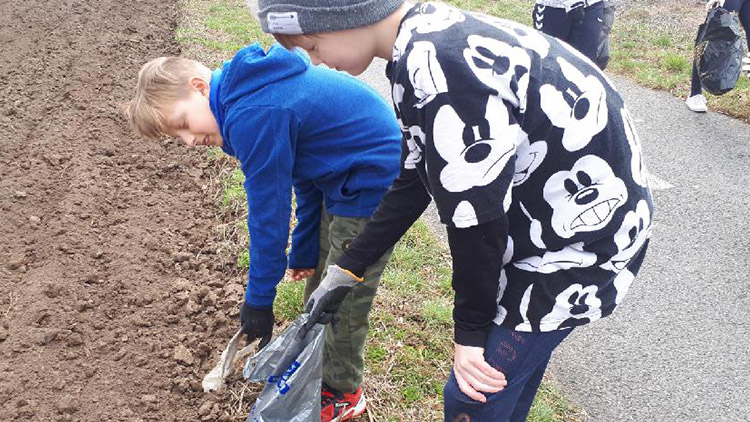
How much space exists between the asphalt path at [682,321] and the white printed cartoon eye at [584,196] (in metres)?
1.64

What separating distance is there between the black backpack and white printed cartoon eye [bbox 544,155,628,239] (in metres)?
4.42

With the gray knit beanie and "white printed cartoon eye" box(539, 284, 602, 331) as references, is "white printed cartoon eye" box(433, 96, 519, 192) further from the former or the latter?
"white printed cartoon eye" box(539, 284, 602, 331)

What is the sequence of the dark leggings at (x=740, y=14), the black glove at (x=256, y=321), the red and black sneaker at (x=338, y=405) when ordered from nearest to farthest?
the black glove at (x=256, y=321) < the red and black sneaker at (x=338, y=405) < the dark leggings at (x=740, y=14)

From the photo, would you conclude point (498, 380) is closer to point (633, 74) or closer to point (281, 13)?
point (281, 13)

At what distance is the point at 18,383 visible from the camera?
2779mm

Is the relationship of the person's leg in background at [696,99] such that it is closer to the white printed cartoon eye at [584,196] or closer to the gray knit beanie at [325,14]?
the white printed cartoon eye at [584,196]

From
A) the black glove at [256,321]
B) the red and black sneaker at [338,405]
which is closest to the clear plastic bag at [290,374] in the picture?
the black glove at [256,321]

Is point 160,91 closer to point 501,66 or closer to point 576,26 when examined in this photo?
point 501,66

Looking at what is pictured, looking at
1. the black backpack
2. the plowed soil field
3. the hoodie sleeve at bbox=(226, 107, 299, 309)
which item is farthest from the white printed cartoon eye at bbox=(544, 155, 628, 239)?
the black backpack

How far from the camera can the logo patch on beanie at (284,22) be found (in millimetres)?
1440

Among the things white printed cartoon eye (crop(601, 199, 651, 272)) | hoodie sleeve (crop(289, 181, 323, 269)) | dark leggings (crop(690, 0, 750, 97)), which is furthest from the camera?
dark leggings (crop(690, 0, 750, 97))

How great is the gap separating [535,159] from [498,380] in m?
0.53

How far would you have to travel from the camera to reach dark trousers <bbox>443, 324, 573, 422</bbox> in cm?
157

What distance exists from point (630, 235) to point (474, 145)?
480mm
